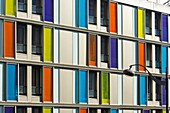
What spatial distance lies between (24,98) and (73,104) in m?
4.70

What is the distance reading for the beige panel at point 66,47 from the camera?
133ft

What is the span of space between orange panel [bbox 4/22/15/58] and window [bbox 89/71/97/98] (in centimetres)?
795

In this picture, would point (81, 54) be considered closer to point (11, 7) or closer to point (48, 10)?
point (48, 10)

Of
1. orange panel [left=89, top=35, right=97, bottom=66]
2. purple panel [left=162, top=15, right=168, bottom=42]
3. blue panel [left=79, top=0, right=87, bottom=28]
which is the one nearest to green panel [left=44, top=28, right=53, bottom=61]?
blue panel [left=79, top=0, right=87, bottom=28]

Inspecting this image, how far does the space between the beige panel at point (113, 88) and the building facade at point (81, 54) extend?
0.06 meters

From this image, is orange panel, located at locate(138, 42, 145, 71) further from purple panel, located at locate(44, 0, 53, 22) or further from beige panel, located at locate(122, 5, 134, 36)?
purple panel, located at locate(44, 0, 53, 22)

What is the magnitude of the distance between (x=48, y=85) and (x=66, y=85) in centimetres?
170

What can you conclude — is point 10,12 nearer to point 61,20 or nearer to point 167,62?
point 61,20

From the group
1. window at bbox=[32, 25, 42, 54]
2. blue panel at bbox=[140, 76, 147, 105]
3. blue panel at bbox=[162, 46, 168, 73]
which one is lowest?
blue panel at bbox=[140, 76, 147, 105]

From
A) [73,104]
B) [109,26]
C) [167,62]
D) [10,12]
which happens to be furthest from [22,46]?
[167,62]

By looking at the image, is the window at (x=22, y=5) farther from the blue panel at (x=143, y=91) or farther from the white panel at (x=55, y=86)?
the blue panel at (x=143, y=91)

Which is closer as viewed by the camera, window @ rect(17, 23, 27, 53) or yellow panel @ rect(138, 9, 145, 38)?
window @ rect(17, 23, 27, 53)

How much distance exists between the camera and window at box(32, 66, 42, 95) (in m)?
38.6

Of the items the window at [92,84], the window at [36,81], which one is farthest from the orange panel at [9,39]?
the window at [92,84]
